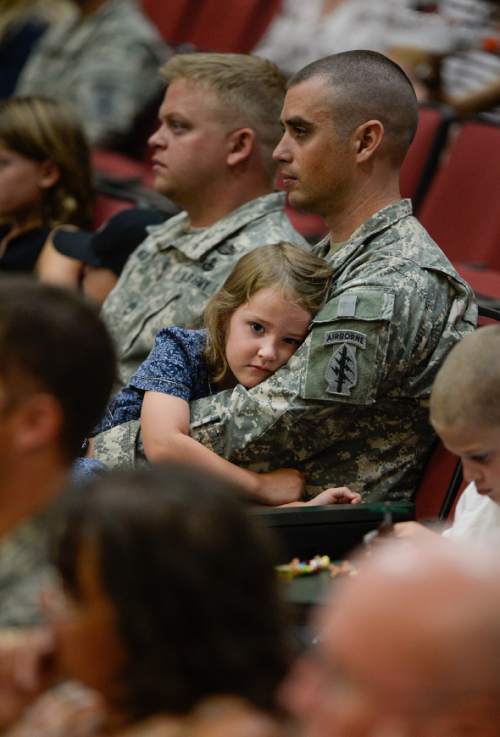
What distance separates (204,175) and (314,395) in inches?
33.8

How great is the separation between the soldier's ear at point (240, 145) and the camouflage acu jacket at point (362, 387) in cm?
65

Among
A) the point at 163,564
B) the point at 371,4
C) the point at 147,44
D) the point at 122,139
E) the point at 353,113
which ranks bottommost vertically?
the point at 122,139

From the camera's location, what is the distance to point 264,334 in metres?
2.23

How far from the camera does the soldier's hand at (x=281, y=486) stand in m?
2.19

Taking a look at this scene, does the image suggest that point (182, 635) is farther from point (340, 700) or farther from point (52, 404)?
point (52, 404)

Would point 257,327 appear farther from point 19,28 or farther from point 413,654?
point 19,28

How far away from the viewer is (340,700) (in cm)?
99

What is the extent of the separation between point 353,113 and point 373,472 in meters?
0.62

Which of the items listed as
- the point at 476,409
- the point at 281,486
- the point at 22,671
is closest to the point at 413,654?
the point at 22,671

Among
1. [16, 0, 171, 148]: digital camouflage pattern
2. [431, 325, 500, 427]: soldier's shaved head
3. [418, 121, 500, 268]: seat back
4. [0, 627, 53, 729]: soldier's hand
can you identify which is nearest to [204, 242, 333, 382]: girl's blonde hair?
[431, 325, 500, 427]: soldier's shaved head

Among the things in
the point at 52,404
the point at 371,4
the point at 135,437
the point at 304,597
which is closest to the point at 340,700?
the point at 52,404

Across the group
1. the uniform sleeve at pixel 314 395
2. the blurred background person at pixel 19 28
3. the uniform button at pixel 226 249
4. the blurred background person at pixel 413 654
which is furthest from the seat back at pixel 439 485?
the blurred background person at pixel 19 28

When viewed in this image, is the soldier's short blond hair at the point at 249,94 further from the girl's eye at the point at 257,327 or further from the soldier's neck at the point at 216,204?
the girl's eye at the point at 257,327

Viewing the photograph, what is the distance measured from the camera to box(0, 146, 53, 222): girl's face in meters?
3.51
